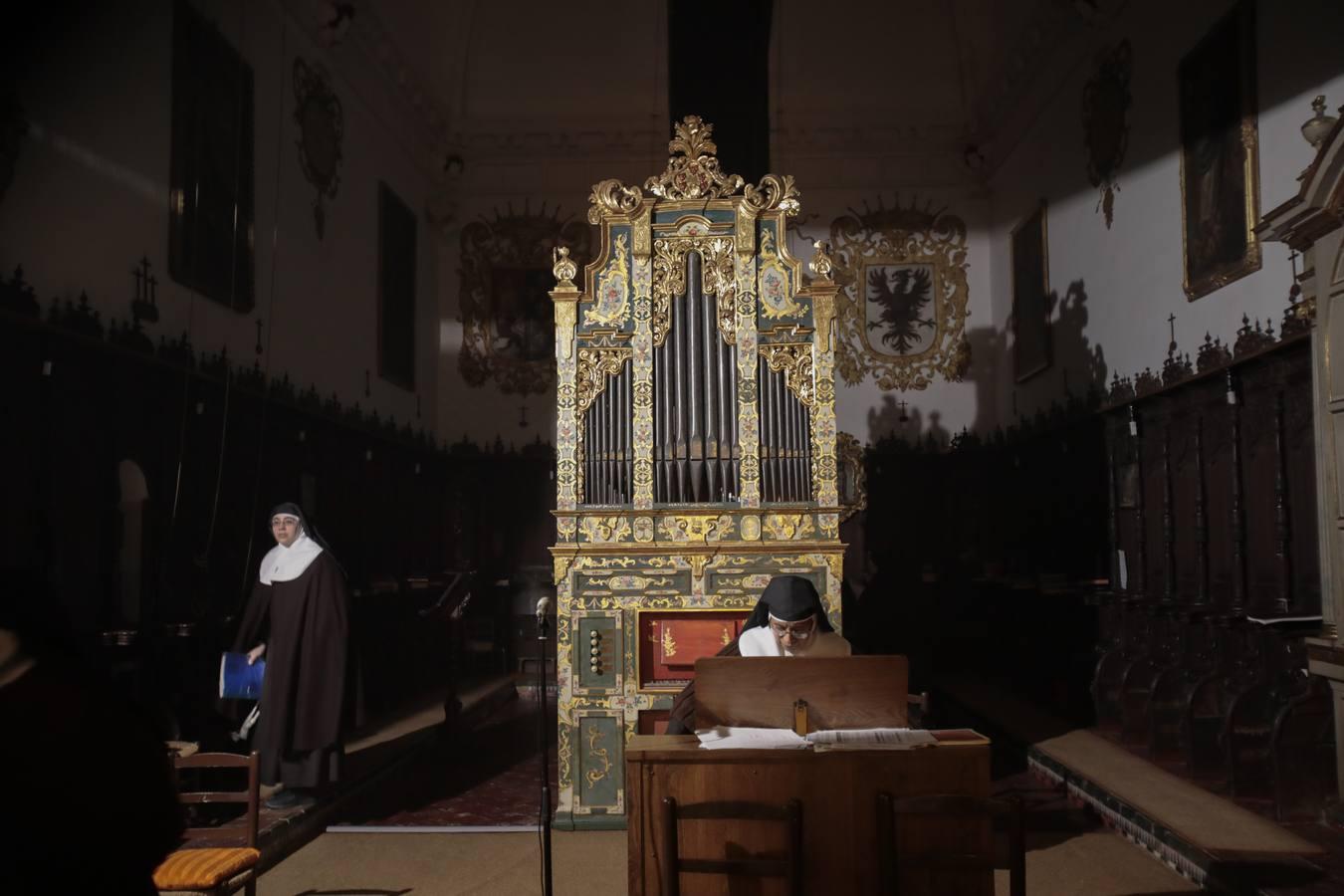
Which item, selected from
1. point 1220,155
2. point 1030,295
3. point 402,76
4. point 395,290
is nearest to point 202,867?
point 1220,155

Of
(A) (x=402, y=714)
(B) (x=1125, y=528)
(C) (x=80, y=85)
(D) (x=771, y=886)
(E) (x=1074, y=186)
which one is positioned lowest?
(A) (x=402, y=714)

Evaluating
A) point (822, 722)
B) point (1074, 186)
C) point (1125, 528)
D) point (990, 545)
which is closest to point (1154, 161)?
point (1074, 186)

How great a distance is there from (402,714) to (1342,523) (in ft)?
29.8

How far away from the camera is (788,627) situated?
5.28 m

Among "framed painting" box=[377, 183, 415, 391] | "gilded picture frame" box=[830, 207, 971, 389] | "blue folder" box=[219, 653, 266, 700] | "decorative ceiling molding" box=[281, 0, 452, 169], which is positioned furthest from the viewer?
"gilded picture frame" box=[830, 207, 971, 389]

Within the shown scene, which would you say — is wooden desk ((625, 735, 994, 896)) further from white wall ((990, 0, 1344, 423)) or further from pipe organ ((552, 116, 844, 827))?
white wall ((990, 0, 1344, 423))

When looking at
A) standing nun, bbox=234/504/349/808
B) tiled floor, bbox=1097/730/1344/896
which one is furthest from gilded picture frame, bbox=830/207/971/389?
standing nun, bbox=234/504/349/808

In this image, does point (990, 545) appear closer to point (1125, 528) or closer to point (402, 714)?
point (1125, 528)

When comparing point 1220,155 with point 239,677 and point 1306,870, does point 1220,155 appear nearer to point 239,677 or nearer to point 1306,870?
point 1306,870

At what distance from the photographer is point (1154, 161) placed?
9.41 metres

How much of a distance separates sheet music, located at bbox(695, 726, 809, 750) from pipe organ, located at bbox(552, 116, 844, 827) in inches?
133

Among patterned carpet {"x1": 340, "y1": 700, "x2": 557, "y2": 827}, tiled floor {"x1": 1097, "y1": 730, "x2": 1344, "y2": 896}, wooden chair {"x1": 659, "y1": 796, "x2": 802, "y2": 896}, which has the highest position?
wooden chair {"x1": 659, "y1": 796, "x2": 802, "y2": 896}

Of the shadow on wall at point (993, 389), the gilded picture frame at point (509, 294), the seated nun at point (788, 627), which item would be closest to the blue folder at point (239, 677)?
the seated nun at point (788, 627)

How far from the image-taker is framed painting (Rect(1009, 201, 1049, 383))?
1236cm
